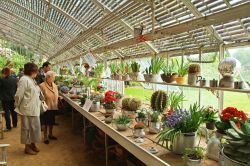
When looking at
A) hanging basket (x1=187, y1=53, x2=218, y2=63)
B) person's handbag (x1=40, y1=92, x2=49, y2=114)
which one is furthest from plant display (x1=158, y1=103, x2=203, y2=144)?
person's handbag (x1=40, y1=92, x2=49, y2=114)

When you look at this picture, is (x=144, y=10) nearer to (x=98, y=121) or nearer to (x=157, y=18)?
(x=157, y=18)

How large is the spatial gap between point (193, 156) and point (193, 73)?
106 centimetres

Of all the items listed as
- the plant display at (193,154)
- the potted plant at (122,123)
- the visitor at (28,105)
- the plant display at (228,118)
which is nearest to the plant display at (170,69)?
the potted plant at (122,123)

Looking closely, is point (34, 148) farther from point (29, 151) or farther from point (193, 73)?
point (193, 73)

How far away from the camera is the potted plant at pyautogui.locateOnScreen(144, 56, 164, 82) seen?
333 centimetres

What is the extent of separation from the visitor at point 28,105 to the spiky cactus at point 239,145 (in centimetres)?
350

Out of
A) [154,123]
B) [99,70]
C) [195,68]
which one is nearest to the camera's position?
[195,68]

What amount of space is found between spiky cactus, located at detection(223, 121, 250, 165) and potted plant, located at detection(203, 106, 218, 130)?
0.80m

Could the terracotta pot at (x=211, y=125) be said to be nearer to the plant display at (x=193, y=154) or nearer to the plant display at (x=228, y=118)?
the plant display at (x=228, y=118)

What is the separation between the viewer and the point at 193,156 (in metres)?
1.80

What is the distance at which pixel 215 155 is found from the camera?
6.11ft

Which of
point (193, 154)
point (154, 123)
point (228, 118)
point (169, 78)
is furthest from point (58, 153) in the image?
point (228, 118)

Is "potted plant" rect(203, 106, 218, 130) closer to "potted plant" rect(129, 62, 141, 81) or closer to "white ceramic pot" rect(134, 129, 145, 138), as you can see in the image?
"white ceramic pot" rect(134, 129, 145, 138)

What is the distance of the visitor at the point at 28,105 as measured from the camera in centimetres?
410
